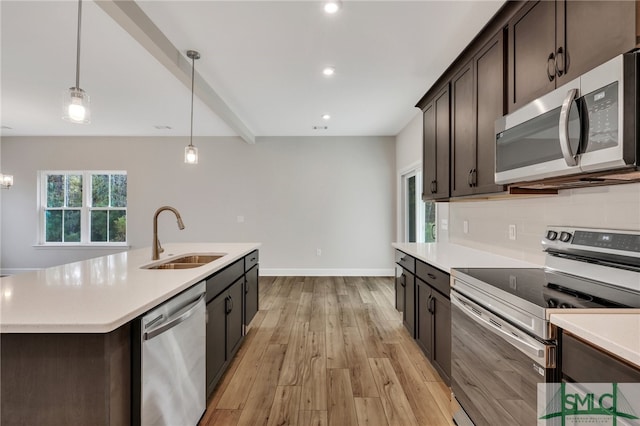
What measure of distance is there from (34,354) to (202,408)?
1.00m

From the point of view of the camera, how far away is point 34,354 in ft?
3.60

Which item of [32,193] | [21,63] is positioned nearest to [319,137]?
[21,63]

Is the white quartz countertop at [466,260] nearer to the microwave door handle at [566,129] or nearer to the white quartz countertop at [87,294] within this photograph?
the microwave door handle at [566,129]

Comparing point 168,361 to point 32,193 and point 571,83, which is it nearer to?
point 571,83

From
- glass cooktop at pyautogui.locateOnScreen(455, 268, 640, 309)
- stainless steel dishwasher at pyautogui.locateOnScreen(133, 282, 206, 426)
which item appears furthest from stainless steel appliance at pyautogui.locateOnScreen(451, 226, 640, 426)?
stainless steel dishwasher at pyautogui.locateOnScreen(133, 282, 206, 426)

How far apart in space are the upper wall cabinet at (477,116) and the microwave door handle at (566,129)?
0.64 meters

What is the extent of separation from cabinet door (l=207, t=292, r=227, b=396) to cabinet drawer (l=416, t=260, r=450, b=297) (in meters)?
1.55

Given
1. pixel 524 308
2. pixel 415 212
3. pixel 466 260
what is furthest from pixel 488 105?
pixel 415 212

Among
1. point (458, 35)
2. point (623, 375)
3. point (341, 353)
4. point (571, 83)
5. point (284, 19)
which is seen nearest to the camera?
point (623, 375)

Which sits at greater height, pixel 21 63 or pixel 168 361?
pixel 21 63

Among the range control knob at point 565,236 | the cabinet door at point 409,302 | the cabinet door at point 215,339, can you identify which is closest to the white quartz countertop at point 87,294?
the cabinet door at point 215,339

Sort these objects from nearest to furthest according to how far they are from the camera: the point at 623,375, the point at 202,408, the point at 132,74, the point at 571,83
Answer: the point at 623,375 → the point at 571,83 → the point at 202,408 → the point at 132,74

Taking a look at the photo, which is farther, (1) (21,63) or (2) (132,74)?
(2) (132,74)

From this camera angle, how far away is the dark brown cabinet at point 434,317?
205 centimetres
